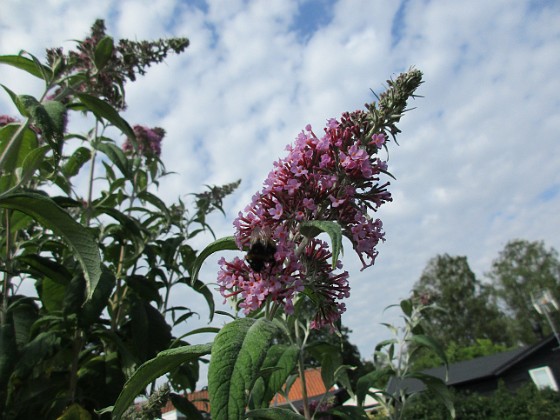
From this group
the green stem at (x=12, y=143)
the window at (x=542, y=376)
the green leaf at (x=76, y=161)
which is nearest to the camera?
the green stem at (x=12, y=143)

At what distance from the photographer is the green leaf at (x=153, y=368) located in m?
1.02

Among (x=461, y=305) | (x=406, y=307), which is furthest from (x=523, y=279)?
(x=406, y=307)

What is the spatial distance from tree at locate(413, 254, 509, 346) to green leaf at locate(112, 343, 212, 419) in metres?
39.0

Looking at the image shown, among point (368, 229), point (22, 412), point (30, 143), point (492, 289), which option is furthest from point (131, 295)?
point (492, 289)

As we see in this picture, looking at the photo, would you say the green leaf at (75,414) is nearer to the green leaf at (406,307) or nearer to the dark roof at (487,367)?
the green leaf at (406,307)

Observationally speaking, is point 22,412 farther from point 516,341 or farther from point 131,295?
point 516,341

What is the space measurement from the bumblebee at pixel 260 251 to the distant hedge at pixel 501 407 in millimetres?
12758

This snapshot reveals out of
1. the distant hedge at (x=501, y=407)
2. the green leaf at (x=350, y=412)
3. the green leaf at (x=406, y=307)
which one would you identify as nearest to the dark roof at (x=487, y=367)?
the distant hedge at (x=501, y=407)

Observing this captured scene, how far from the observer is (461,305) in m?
37.9

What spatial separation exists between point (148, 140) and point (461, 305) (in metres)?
39.5

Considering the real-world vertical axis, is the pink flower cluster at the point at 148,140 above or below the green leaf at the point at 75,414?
above

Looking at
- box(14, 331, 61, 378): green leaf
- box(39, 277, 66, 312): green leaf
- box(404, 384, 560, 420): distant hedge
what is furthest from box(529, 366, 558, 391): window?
box(14, 331, 61, 378): green leaf

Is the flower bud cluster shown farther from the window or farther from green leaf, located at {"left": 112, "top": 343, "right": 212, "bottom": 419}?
the window

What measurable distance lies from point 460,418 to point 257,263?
1594 centimetres
